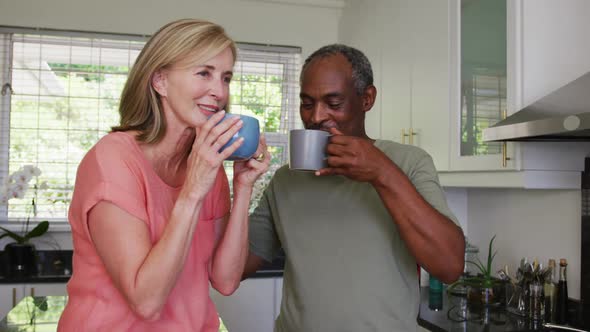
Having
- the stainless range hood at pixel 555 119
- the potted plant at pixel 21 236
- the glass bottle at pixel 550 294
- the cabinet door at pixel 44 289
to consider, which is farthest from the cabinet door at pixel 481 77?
the potted plant at pixel 21 236

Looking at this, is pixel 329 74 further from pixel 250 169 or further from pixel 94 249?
pixel 94 249

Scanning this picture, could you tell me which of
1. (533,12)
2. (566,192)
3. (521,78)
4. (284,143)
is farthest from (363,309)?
(284,143)

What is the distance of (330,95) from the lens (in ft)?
4.14

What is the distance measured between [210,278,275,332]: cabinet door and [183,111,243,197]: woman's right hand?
2.36 meters

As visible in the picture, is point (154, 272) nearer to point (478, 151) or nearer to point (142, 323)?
point (142, 323)

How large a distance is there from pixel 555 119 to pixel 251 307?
7.02 feet

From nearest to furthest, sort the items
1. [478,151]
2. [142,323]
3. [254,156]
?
[142,323] → [254,156] → [478,151]

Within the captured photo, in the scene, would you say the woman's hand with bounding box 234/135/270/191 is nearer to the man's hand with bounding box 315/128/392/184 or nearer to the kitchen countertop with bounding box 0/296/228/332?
the man's hand with bounding box 315/128/392/184

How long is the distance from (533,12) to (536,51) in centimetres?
13

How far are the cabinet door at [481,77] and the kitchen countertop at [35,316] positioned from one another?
1.16 meters

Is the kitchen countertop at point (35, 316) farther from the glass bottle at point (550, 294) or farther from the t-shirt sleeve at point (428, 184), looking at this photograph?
the glass bottle at point (550, 294)

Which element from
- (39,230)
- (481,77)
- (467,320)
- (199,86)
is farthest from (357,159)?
(39,230)

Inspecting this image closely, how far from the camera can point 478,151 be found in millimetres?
2211

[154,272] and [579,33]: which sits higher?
[579,33]
